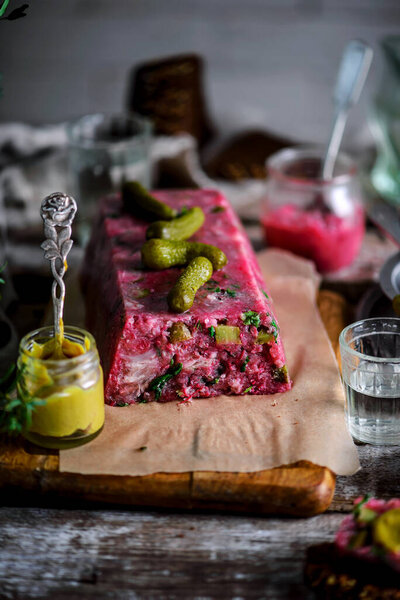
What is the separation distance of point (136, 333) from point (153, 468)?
40cm

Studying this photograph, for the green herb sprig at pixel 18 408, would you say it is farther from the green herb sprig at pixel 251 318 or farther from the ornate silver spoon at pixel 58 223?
the green herb sprig at pixel 251 318

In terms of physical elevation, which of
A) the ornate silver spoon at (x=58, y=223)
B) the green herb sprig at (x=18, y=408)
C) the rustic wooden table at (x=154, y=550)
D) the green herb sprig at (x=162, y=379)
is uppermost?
the ornate silver spoon at (x=58, y=223)

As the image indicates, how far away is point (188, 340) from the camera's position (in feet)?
7.44

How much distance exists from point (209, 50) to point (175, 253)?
13.3 ft

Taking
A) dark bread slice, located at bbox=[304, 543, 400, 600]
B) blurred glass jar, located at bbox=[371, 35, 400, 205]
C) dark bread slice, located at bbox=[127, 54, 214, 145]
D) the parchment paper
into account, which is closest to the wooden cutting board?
the parchment paper

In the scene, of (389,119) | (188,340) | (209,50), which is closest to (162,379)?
(188,340)

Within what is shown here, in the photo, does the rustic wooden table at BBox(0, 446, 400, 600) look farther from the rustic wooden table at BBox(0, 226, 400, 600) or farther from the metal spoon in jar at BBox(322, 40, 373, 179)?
the metal spoon in jar at BBox(322, 40, 373, 179)

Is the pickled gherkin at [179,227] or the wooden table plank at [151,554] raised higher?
the pickled gherkin at [179,227]

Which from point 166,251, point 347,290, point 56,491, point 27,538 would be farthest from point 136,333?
point 347,290

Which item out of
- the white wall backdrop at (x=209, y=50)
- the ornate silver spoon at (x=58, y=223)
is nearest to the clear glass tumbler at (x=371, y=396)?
the ornate silver spoon at (x=58, y=223)

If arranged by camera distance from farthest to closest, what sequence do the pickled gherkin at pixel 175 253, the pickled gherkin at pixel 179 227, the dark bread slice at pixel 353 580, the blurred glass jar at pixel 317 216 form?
1. the blurred glass jar at pixel 317 216
2. the pickled gherkin at pixel 179 227
3. the pickled gherkin at pixel 175 253
4. the dark bread slice at pixel 353 580

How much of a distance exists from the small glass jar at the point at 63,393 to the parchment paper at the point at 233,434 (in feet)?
0.17

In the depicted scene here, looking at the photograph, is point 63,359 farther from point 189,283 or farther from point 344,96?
point 344,96

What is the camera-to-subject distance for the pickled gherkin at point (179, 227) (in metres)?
2.52
